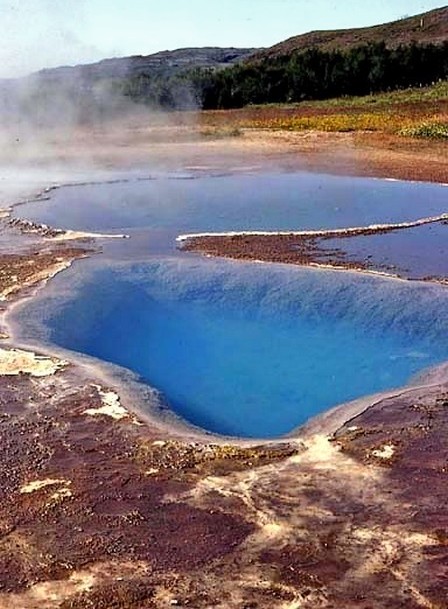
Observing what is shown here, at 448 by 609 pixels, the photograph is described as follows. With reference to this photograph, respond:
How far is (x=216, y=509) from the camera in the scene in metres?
6.54

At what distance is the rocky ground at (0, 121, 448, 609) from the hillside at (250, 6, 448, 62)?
1899 inches

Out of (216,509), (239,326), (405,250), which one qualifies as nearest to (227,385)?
(239,326)

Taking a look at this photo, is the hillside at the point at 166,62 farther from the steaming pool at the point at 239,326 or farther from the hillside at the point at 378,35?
the steaming pool at the point at 239,326

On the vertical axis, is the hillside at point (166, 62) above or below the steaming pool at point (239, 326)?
above

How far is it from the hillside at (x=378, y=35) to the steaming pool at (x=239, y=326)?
42080mm

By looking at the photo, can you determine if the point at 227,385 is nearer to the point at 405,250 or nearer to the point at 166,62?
the point at 405,250

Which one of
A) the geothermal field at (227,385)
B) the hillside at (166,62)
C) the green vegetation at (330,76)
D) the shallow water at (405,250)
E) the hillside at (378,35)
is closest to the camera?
the geothermal field at (227,385)

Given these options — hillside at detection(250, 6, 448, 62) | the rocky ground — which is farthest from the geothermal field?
hillside at detection(250, 6, 448, 62)

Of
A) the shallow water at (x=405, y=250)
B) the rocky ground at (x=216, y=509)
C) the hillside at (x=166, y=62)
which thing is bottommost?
the rocky ground at (x=216, y=509)

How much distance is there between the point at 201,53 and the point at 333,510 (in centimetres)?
7168

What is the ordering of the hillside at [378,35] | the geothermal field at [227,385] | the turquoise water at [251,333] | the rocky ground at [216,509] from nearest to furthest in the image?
the rocky ground at [216,509], the geothermal field at [227,385], the turquoise water at [251,333], the hillside at [378,35]

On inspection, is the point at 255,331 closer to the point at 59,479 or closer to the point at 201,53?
the point at 59,479

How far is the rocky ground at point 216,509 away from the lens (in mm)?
5613

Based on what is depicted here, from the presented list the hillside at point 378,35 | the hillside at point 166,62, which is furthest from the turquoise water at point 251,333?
the hillside at point 378,35
